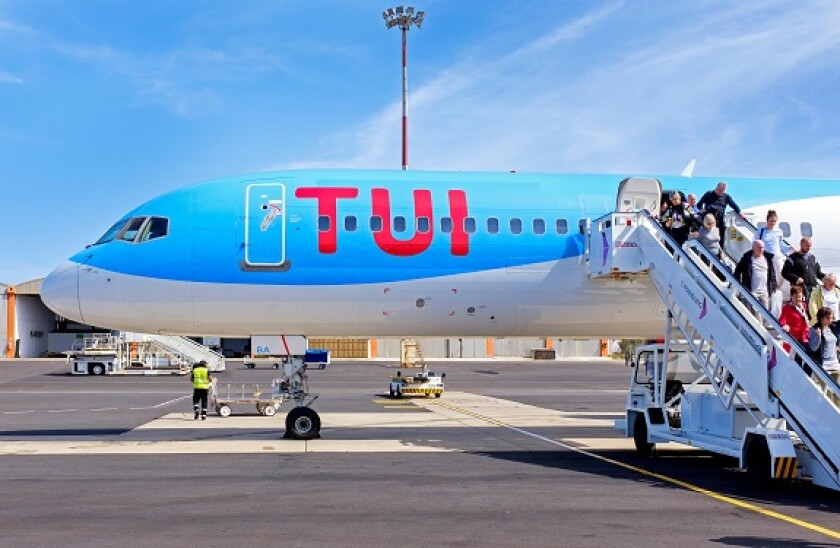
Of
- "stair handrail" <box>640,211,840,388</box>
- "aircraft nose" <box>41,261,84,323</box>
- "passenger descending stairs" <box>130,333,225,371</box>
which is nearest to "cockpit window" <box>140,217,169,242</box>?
"aircraft nose" <box>41,261,84,323</box>

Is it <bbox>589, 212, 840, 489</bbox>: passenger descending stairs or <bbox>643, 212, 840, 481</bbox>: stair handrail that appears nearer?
<bbox>643, 212, 840, 481</bbox>: stair handrail

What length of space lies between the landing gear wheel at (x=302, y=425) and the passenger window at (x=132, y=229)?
5.53m

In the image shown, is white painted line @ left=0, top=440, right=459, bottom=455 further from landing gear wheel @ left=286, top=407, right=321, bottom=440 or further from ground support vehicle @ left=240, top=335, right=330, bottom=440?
ground support vehicle @ left=240, top=335, right=330, bottom=440

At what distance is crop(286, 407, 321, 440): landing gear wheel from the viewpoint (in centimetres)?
2173

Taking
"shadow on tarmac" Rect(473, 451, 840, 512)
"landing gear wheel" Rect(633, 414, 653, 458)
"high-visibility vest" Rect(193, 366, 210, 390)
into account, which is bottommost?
"shadow on tarmac" Rect(473, 451, 840, 512)

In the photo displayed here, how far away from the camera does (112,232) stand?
20953mm

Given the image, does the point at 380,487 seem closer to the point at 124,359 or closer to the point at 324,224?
the point at 324,224

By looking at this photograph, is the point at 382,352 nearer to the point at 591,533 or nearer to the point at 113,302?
the point at 113,302

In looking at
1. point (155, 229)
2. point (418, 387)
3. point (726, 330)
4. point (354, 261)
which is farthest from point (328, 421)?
point (726, 330)

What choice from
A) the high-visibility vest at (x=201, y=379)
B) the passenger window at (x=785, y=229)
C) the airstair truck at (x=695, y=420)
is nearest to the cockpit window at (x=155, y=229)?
the high-visibility vest at (x=201, y=379)

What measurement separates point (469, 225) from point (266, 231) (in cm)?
450

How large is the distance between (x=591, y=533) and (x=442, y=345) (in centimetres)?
8689

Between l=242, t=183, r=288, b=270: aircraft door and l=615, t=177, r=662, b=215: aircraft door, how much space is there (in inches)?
305

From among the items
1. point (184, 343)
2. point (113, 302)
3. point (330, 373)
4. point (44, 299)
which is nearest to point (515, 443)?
point (113, 302)
